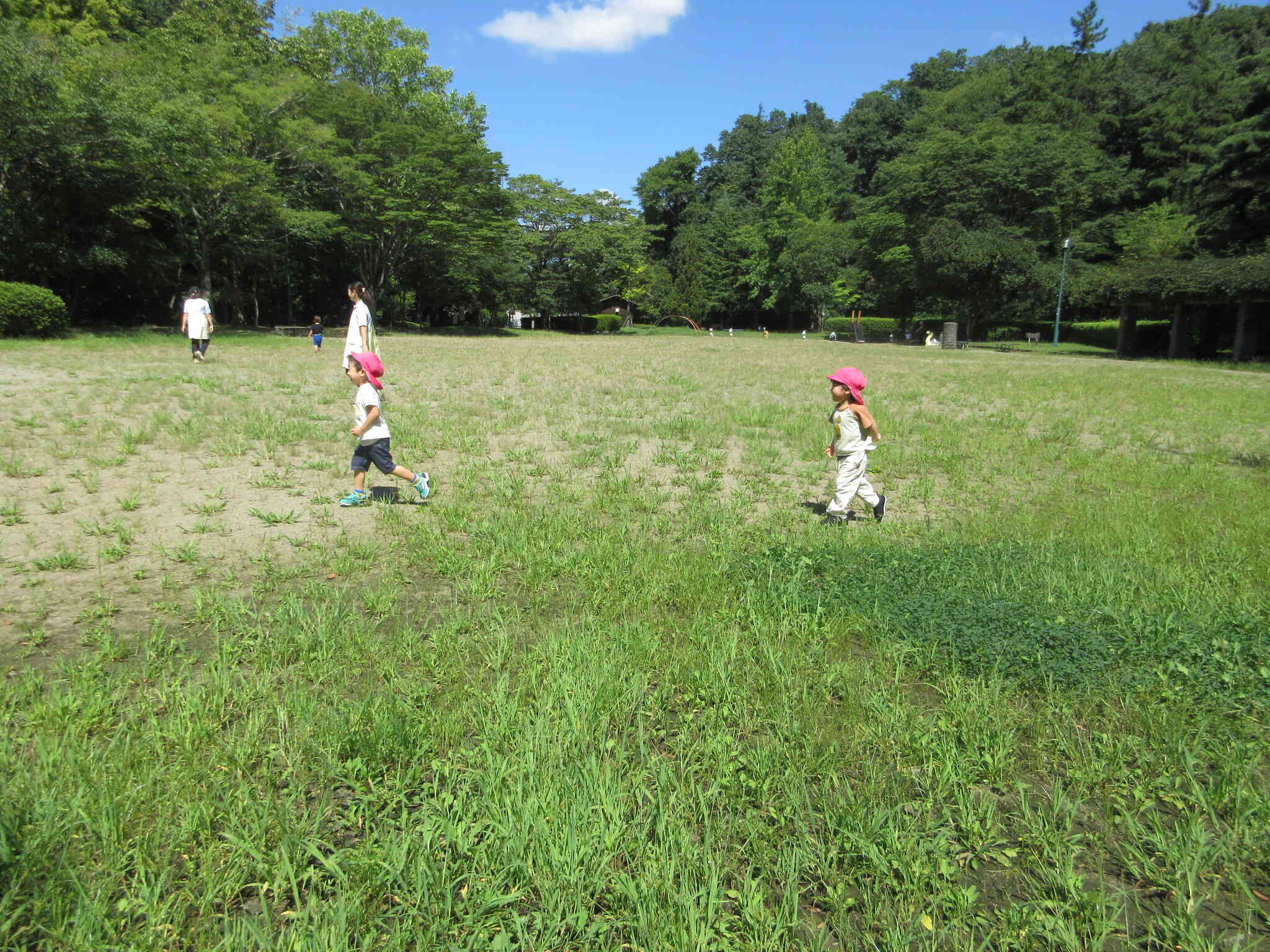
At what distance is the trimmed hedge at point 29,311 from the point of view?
17.4m

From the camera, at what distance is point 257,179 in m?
27.1

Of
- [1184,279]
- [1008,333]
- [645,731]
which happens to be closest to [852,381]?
[645,731]

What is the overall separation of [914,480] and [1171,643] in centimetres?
437

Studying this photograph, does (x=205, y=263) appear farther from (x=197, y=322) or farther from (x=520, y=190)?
(x=520, y=190)

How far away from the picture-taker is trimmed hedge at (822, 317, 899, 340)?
5194 cm

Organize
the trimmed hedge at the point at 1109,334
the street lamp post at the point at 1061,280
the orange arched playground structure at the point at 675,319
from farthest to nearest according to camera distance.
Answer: the orange arched playground structure at the point at 675,319, the street lamp post at the point at 1061,280, the trimmed hedge at the point at 1109,334

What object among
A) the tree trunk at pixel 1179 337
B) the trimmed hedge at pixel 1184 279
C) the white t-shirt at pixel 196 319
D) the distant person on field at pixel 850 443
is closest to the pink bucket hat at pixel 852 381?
the distant person on field at pixel 850 443

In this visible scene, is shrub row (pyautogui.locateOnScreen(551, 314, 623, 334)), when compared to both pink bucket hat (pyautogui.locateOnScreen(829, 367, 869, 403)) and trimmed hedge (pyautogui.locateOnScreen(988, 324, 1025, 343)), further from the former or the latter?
pink bucket hat (pyautogui.locateOnScreen(829, 367, 869, 403))

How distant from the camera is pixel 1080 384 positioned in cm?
1700

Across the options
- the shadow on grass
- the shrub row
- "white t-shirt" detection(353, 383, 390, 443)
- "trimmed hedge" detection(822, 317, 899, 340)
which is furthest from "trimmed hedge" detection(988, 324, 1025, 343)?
"white t-shirt" detection(353, 383, 390, 443)

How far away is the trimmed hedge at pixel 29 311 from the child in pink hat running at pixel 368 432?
17.1m

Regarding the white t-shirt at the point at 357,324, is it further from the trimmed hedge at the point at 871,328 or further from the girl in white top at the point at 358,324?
the trimmed hedge at the point at 871,328

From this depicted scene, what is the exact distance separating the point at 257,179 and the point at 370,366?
26.3 m

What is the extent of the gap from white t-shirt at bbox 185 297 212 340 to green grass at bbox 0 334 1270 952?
1156 cm
